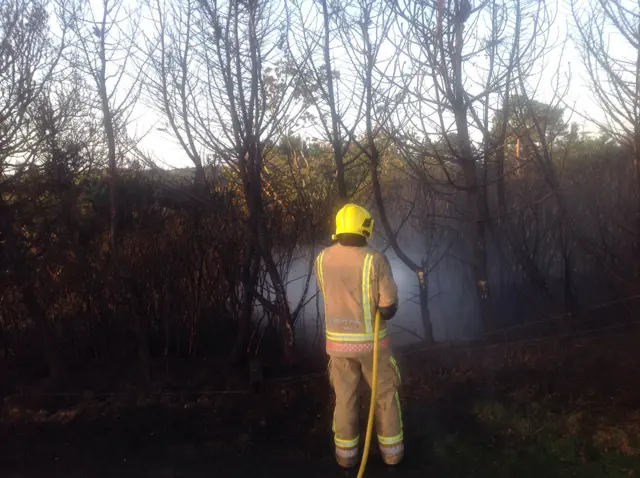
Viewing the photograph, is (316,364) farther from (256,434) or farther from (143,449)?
(143,449)

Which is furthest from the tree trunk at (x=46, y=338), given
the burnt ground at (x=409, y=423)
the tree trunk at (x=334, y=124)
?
the tree trunk at (x=334, y=124)

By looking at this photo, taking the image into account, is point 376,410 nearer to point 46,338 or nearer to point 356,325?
point 356,325

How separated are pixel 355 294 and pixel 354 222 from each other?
0.50m

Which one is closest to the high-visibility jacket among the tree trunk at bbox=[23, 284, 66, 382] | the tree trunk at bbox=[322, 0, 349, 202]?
the tree trunk at bbox=[322, 0, 349, 202]

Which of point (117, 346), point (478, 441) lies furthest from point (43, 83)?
point (478, 441)

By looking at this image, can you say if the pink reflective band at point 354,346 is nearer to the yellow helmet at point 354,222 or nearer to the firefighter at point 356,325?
the firefighter at point 356,325

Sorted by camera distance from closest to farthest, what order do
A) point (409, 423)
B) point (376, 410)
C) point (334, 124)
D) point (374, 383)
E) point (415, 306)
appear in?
point (374, 383), point (376, 410), point (409, 423), point (334, 124), point (415, 306)

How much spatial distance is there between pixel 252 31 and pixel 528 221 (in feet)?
13.0

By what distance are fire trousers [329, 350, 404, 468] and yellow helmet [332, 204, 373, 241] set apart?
861 millimetres

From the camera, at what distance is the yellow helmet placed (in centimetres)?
428

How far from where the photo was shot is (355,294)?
14.1 feet

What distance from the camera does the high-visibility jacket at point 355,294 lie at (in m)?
4.24

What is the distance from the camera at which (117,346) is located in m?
6.75

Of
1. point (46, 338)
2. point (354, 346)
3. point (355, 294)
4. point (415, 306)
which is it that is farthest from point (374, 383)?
point (415, 306)
